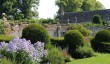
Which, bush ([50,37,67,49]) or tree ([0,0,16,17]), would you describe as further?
tree ([0,0,16,17])

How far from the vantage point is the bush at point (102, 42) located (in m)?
25.8

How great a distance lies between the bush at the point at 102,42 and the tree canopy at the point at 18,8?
21.5 m

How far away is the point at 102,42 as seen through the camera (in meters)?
26.1

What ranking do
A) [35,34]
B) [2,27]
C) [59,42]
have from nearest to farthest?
[35,34], [59,42], [2,27]

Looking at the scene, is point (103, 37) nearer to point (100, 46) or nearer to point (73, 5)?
point (100, 46)

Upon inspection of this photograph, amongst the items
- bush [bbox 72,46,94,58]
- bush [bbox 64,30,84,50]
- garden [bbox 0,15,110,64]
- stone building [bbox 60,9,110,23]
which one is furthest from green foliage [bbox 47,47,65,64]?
stone building [bbox 60,9,110,23]

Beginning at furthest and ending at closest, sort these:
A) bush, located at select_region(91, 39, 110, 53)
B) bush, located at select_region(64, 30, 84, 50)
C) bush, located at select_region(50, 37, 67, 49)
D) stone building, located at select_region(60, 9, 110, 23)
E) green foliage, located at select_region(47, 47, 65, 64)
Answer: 1. stone building, located at select_region(60, 9, 110, 23)
2. bush, located at select_region(91, 39, 110, 53)
3. bush, located at select_region(50, 37, 67, 49)
4. bush, located at select_region(64, 30, 84, 50)
5. green foliage, located at select_region(47, 47, 65, 64)

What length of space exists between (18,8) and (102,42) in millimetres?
24736

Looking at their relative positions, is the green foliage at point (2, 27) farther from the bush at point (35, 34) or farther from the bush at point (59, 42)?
the bush at point (35, 34)

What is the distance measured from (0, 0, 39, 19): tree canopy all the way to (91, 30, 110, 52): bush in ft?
70.4

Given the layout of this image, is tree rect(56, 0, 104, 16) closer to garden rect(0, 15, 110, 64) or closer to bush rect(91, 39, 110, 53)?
garden rect(0, 15, 110, 64)

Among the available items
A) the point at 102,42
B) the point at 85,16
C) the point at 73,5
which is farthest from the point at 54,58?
the point at 73,5

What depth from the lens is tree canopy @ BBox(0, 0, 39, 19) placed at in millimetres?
45938

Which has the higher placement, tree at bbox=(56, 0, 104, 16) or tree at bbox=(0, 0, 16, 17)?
tree at bbox=(0, 0, 16, 17)
